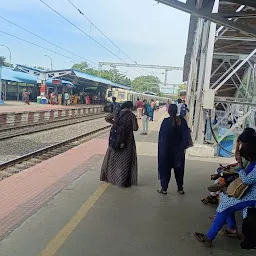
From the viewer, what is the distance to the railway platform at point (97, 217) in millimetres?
3941

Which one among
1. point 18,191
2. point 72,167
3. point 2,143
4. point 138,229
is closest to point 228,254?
point 138,229

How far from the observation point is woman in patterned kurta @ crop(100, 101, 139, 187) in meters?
6.36

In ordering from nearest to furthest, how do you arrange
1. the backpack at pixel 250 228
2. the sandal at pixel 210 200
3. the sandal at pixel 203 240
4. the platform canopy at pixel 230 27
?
the backpack at pixel 250 228 → the sandal at pixel 203 240 → the platform canopy at pixel 230 27 → the sandal at pixel 210 200

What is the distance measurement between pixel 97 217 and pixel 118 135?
1.76 m

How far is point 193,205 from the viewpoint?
5.66m

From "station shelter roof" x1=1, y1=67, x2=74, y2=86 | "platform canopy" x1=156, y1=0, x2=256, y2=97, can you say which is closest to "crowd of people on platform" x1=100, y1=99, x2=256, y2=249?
"platform canopy" x1=156, y1=0, x2=256, y2=97

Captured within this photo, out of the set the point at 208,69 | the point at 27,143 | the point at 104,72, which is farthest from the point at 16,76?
the point at 104,72

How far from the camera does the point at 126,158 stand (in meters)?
6.34

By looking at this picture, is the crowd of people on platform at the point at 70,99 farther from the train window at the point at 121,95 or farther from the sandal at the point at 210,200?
the sandal at the point at 210,200

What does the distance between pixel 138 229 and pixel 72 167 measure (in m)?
4.28

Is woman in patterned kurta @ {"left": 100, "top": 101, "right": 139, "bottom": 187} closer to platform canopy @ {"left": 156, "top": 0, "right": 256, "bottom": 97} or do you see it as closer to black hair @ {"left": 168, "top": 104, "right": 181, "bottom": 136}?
black hair @ {"left": 168, "top": 104, "right": 181, "bottom": 136}

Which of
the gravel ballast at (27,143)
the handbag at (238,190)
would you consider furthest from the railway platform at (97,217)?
the gravel ballast at (27,143)

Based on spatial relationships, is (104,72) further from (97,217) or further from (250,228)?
(250,228)

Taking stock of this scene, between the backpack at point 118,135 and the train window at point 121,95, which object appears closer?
the backpack at point 118,135
